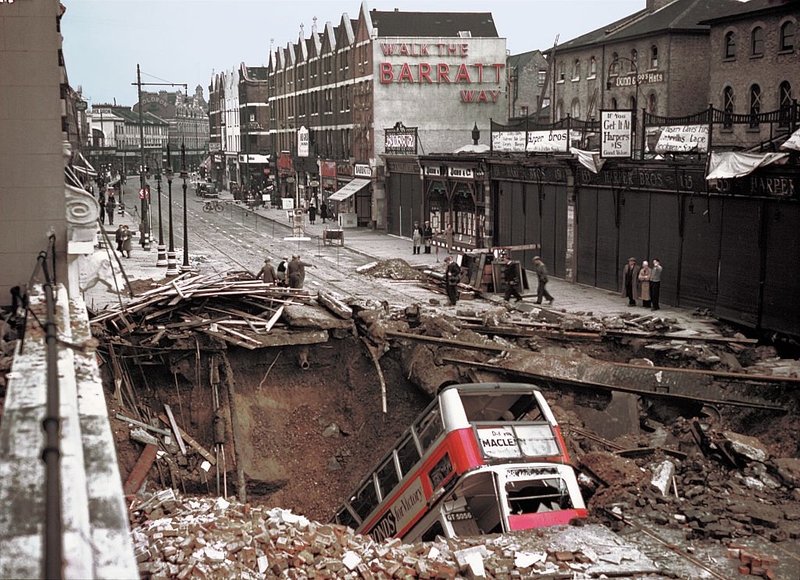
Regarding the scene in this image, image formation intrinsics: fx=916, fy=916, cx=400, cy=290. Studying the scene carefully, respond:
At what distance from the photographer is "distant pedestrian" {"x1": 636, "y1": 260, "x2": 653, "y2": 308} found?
3037 cm

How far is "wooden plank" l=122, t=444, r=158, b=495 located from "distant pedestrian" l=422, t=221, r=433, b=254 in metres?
33.6

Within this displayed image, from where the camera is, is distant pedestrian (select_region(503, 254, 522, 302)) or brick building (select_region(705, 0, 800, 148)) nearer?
distant pedestrian (select_region(503, 254, 522, 302))

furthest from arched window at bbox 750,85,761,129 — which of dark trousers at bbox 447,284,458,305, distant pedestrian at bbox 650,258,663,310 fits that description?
dark trousers at bbox 447,284,458,305

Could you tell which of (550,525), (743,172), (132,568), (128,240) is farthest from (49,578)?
(128,240)

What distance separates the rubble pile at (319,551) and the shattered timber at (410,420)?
34 mm

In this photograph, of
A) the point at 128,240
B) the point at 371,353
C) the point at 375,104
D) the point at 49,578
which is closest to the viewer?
the point at 49,578

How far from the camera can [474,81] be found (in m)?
66.9

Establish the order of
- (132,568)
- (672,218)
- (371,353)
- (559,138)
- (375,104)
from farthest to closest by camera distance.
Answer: (375,104), (559,138), (672,218), (371,353), (132,568)

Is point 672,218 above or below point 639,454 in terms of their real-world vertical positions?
above

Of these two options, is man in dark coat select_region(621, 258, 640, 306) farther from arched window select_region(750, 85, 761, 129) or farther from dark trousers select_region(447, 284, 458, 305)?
arched window select_region(750, 85, 761, 129)

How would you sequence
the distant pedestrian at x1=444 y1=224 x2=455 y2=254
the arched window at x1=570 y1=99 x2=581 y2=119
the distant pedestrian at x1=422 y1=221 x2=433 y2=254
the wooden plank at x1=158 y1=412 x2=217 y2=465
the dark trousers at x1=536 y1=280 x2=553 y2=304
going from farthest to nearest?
the arched window at x1=570 y1=99 x2=581 y2=119
the distant pedestrian at x1=422 y1=221 x2=433 y2=254
the distant pedestrian at x1=444 y1=224 x2=455 y2=254
the dark trousers at x1=536 y1=280 x2=553 y2=304
the wooden plank at x1=158 y1=412 x2=217 y2=465

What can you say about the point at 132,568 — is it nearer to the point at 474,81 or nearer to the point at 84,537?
the point at 84,537

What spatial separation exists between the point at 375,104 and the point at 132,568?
207 feet

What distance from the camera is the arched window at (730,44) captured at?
4928cm
